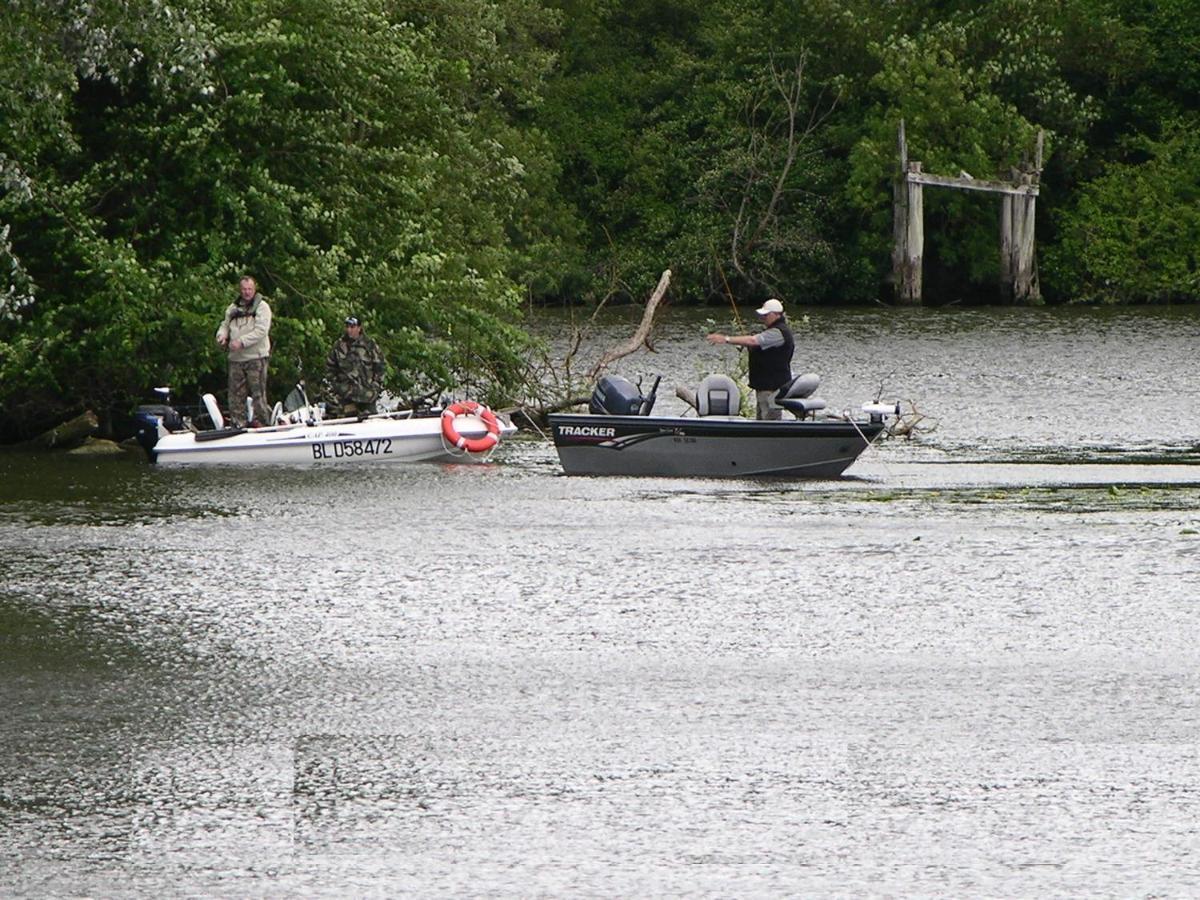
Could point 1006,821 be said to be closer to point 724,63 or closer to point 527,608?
point 527,608

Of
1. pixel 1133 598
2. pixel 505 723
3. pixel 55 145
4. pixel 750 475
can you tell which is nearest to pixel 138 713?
pixel 505 723

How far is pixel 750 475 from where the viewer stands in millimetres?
22531

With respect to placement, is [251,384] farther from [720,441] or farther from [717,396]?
[720,441]

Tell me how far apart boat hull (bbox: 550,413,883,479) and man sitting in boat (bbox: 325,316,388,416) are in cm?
327

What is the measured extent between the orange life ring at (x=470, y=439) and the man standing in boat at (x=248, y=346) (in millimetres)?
2201

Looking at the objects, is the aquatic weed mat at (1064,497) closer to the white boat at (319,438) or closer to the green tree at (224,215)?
the white boat at (319,438)

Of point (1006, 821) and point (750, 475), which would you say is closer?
point (1006, 821)

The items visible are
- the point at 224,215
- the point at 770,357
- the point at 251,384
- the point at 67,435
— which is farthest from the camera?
the point at 67,435

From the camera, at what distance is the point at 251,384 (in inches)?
977

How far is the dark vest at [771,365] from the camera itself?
2281 centimetres

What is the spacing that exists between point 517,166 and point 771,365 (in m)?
13.7

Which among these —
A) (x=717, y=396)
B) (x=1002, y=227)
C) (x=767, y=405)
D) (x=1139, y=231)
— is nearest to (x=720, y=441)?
(x=717, y=396)

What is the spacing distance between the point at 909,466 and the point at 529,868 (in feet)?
56.9

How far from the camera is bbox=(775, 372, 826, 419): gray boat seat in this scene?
22752 millimetres
